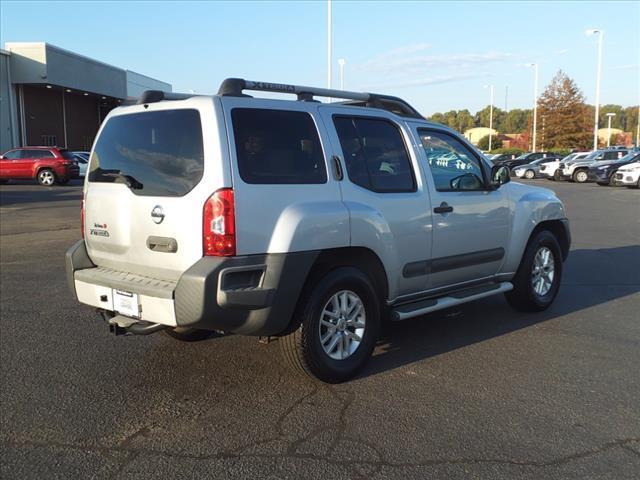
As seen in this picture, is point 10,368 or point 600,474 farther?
point 10,368

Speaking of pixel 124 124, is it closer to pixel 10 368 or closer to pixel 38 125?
pixel 10 368

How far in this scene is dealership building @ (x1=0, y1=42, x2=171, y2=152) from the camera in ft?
127

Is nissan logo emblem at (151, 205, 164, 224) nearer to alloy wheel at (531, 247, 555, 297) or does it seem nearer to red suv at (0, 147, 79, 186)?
alloy wheel at (531, 247, 555, 297)

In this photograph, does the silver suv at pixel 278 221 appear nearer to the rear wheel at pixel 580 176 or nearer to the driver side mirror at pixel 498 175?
the driver side mirror at pixel 498 175

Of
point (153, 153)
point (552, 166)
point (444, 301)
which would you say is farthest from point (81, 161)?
point (444, 301)

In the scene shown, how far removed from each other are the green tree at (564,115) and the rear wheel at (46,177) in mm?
50202

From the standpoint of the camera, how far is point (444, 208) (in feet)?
16.8

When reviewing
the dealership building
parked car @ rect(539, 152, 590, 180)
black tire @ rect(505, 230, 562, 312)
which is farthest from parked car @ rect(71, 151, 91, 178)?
black tire @ rect(505, 230, 562, 312)

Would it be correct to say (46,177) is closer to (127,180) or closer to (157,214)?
(127,180)

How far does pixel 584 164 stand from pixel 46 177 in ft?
88.7

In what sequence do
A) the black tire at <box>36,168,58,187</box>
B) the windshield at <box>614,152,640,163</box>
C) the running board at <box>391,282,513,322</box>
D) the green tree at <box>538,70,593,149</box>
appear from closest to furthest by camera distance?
the running board at <box>391,282,513,322</box> < the black tire at <box>36,168,58,187</box> < the windshield at <box>614,152,640,163</box> < the green tree at <box>538,70,593,149</box>

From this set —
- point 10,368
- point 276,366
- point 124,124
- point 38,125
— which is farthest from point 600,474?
point 38,125

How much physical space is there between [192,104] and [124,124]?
781mm

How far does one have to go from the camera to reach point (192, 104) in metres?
4.02
